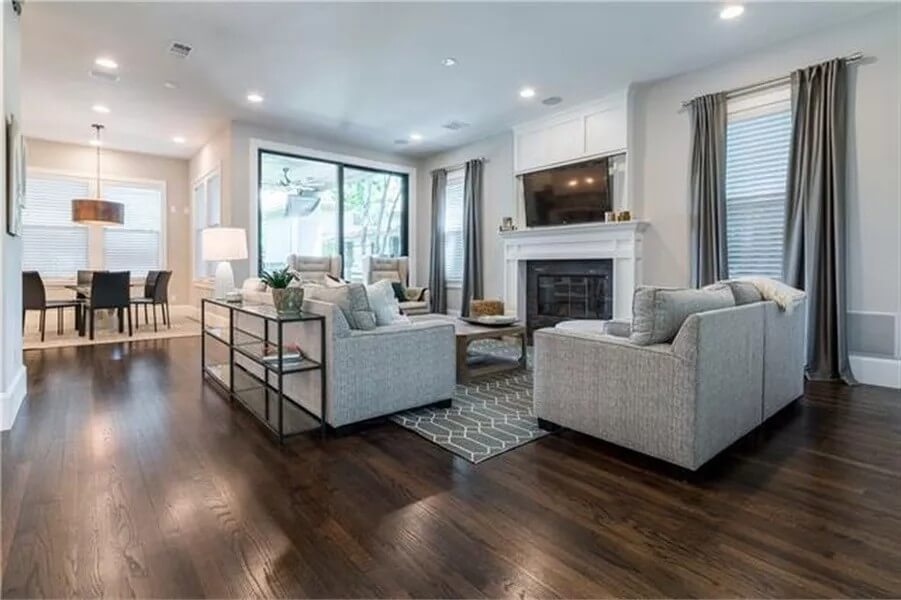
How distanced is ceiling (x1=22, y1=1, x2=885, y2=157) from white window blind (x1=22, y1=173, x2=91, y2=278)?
179 centimetres

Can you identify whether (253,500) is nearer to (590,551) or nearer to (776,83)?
(590,551)

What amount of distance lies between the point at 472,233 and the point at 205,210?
455 centimetres

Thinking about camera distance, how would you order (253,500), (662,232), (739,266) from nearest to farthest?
(253,500) < (739,266) < (662,232)

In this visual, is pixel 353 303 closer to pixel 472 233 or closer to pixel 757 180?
pixel 757 180

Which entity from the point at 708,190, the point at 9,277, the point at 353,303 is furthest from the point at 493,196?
the point at 9,277

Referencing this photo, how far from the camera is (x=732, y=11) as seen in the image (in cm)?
376

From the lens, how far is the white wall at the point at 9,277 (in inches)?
112

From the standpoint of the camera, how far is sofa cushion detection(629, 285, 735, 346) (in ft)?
→ 7.48

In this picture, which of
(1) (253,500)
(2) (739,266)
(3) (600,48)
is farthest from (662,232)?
(1) (253,500)

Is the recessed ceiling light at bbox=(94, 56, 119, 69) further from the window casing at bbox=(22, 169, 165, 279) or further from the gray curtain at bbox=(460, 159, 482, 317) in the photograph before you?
the gray curtain at bbox=(460, 159, 482, 317)

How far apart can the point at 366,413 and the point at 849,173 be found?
4.41 m

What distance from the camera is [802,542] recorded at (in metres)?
1.71

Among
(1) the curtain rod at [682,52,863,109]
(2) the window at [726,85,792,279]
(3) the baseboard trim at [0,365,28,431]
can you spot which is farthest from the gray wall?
(3) the baseboard trim at [0,365,28,431]

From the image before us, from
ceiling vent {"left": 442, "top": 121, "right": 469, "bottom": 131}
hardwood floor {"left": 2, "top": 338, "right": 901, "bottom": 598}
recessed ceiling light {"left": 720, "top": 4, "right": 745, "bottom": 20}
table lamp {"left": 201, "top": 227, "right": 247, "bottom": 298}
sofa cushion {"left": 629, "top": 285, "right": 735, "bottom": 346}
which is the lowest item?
hardwood floor {"left": 2, "top": 338, "right": 901, "bottom": 598}
